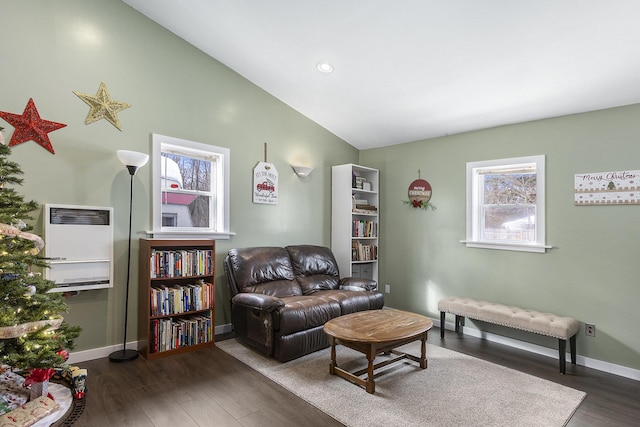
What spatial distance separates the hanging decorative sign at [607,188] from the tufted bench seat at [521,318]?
1160 millimetres

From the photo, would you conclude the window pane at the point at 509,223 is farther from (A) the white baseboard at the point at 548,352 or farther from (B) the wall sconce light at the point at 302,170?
(B) the wall sconce light at the point at 302,170

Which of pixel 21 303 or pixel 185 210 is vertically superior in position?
pixel 185 210

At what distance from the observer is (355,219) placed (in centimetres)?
511

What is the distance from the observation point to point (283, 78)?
403 cm

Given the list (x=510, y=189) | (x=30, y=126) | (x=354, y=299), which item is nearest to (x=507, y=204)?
(x=510, y=189)

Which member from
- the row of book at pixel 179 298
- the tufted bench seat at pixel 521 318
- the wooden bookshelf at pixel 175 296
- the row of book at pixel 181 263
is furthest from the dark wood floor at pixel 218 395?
the row of book at pixel 181 263

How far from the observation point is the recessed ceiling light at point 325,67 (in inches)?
140

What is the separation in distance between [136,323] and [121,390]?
36.3 inches

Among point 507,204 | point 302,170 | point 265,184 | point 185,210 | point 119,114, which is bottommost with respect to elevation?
point 185,210

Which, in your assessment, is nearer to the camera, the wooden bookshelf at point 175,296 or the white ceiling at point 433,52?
the white ceiling at point 433,52

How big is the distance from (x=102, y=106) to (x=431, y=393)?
12.3 feet

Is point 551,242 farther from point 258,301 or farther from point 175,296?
point 175,296

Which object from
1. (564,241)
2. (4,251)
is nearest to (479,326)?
(564,241)

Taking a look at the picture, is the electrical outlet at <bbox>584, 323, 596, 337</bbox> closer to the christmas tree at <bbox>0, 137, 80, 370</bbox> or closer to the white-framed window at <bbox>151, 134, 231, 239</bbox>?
the white-framed window at <bbox>151, 134, 231, 239</bbox>
